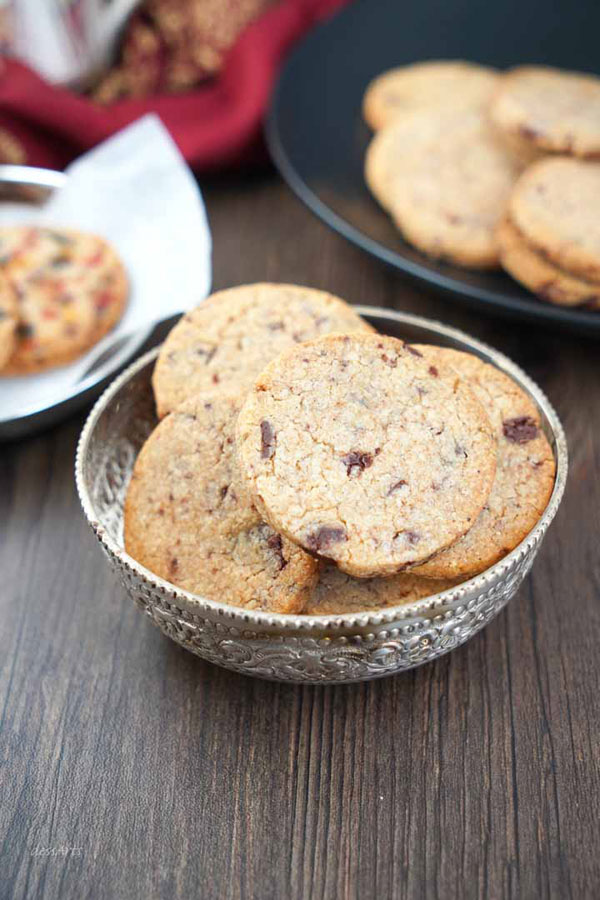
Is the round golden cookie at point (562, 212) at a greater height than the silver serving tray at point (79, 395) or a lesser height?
greater

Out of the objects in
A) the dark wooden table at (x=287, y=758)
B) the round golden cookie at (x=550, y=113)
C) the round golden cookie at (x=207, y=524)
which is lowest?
the dark wooden table at (x=287, y=758)

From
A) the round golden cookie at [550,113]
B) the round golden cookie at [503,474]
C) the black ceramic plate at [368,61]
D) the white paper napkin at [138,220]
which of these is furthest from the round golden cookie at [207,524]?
the round golden cookie at [550,113]

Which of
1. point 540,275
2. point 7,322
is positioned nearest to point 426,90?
point 540,275

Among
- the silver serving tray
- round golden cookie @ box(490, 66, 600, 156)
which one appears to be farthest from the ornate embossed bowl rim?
round golden cookie @ box(490, 66, 600, 156)

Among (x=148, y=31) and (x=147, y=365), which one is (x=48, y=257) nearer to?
(x=147, y=365)

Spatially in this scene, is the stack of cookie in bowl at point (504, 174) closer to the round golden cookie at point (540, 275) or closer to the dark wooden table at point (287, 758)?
the round golden cookie at point (540, 275)

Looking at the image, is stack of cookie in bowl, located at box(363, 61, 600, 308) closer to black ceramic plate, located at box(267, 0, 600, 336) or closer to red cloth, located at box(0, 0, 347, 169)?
black ceramic plate, located at box(267, 0, 600, 336)
